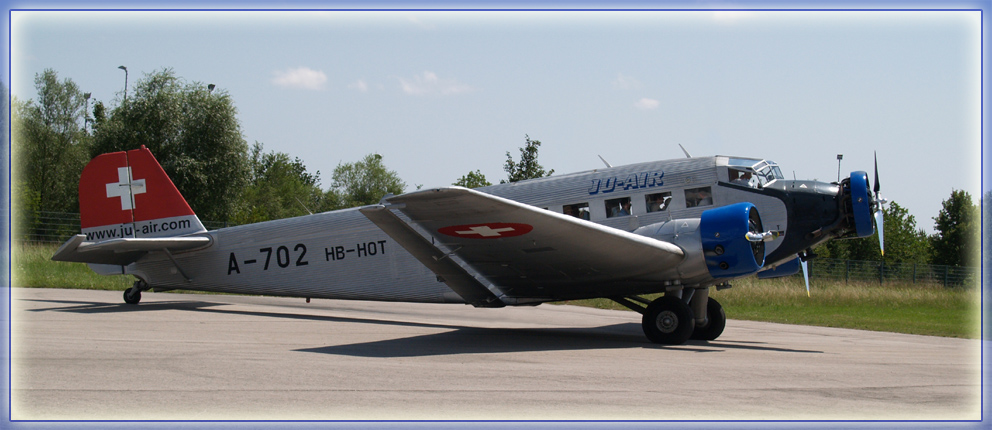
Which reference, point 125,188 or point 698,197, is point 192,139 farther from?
point 698,197

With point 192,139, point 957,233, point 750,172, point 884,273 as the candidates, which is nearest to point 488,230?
point 750,172

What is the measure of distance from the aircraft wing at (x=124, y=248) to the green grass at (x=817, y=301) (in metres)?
6.68

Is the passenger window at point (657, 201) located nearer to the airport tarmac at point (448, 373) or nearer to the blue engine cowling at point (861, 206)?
the airport tarmac at point (448, 373)

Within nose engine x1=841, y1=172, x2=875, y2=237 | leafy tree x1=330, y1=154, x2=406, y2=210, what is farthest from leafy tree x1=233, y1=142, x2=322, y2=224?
nose engine x1=841, y1=172, x2=875, y2=237

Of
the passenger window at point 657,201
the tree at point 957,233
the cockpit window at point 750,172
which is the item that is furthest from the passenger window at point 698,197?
the tree at point 957,233

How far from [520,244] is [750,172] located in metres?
4.11

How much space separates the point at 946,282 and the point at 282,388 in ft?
114

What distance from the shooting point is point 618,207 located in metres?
11.9

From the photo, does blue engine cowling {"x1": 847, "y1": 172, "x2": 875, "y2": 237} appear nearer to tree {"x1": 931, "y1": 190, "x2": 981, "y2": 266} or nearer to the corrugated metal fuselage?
the corrugated metal fuselage

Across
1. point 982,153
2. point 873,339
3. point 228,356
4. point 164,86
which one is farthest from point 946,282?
point 164,86

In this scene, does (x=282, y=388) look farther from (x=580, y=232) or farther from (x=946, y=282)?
(x=946, y=282)

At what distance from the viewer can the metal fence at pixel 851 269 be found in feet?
98.1

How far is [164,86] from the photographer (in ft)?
130

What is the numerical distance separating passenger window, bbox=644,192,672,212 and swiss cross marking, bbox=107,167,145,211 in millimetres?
10844
